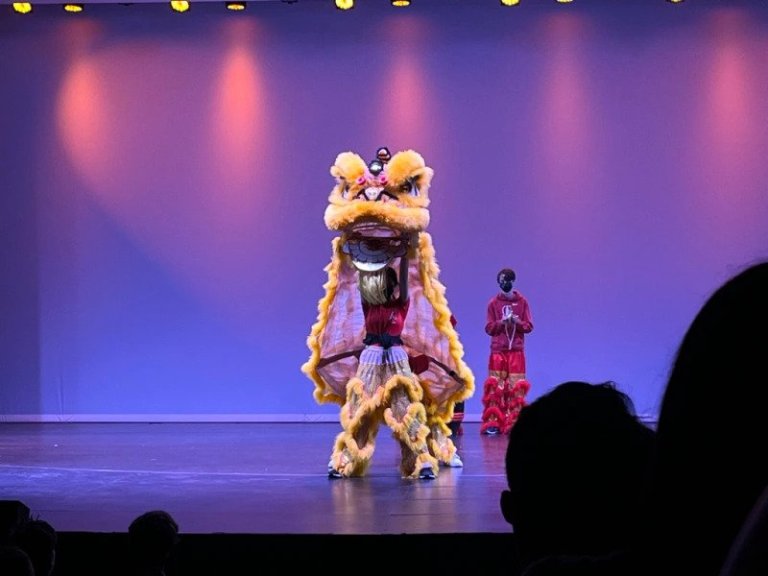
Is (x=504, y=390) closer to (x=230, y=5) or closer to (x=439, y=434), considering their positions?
(x=439, y=434)

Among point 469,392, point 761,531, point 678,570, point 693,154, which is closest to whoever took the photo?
point 761,531

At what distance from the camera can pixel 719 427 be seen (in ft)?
2.61

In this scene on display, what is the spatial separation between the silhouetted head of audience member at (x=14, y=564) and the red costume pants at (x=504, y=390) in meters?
7.56

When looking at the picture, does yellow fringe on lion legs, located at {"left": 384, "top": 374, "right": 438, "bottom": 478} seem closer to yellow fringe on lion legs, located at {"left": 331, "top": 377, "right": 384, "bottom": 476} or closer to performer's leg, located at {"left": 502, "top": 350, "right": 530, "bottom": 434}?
yellow fringe on lion legs, located at {"left": 331, "top": 377, "right": 384, "bottom": 476}

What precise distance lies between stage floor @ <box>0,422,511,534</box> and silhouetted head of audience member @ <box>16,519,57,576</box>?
1.48 meters

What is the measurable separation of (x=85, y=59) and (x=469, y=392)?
6403mm

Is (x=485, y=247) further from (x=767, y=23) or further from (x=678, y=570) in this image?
(x=678, y=570)

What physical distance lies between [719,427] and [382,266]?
5.16m

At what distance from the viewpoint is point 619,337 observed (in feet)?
34.8

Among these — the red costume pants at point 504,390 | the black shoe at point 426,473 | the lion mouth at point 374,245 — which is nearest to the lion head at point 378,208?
the lion mouth at point 374,245

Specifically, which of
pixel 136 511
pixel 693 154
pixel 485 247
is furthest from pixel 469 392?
pixel 693 154

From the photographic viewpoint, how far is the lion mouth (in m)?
5.91

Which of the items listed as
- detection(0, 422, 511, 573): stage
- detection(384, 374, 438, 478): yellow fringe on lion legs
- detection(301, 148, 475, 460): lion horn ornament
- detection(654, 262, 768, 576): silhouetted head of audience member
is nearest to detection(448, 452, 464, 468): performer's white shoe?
detection(0, 422, 511, 573): stage

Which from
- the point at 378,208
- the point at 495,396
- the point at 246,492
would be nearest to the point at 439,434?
the point at 246,492
